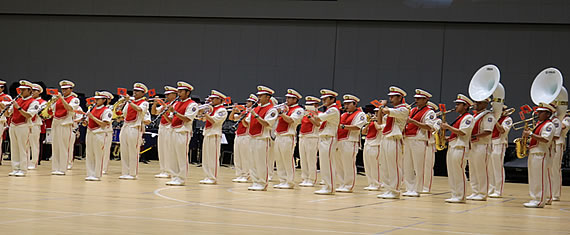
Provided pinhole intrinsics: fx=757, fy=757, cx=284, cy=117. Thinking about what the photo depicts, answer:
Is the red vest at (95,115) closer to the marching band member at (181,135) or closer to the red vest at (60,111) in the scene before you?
the red vest at (60,111)

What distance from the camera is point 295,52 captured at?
2262 centimetres

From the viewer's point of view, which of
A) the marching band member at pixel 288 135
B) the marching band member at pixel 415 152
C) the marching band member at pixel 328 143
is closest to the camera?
the marching band member at pixel 328 143

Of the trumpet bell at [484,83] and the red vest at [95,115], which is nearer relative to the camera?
the trumpet bell at [484,83]

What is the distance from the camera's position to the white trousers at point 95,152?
13109 millimetres

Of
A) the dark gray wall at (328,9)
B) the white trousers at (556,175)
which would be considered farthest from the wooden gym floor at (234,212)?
the dark gray wall at (328,9)

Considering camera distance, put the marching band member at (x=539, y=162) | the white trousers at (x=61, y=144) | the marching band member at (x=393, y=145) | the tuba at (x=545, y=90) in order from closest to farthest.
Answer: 1. the marching band member at (x=539, y=162)
2. the marching band member at (x=393, y=145)
3. the tuba at (x=545, y=90)
4. the white trousers at (x=61, y=144)

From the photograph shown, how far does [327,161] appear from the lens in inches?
471

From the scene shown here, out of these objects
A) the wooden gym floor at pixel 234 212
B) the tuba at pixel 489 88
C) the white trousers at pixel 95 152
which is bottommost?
the wooden gym floor at pixel 234 212

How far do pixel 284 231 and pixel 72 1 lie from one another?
58.8 ft

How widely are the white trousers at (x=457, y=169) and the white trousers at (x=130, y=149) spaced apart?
5.95m

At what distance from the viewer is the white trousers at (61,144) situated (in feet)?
45.6

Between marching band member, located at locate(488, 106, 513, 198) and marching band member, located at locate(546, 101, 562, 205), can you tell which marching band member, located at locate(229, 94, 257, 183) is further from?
marching band member, located at locate(546, 101, 562, 205)

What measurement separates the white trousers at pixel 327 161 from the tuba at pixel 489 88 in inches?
90.9

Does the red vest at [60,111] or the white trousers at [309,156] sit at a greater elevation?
the red vest at [60,111]
